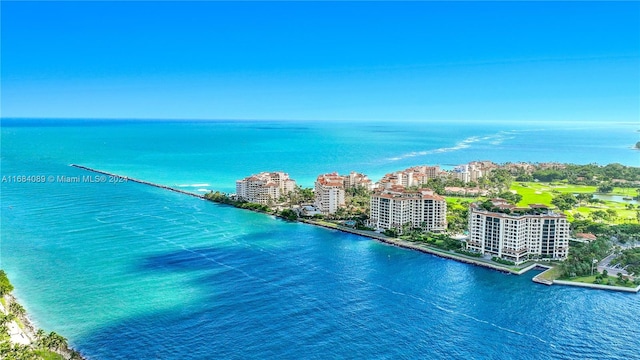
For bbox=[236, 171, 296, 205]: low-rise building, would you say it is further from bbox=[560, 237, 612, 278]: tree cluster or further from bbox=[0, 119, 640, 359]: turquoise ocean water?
bbox=[560, 237, 612, 278]: tree cluster

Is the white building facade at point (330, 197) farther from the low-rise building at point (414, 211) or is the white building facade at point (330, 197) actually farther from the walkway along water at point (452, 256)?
the low-rise building at point (414, 211)

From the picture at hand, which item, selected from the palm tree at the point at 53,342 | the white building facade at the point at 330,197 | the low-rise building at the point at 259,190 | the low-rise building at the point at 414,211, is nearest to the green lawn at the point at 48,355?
the palm tree at the point at 53,342

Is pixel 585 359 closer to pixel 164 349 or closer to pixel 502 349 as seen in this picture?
pixel 502 349

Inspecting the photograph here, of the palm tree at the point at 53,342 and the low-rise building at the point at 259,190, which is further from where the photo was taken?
the low-rise building at the point at 259,190

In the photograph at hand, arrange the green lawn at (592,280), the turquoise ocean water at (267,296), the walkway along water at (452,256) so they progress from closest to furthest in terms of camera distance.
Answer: the turquoise ocean water at (267,296) < the green lawn at (592,280) < the walkway along water at (452,256)

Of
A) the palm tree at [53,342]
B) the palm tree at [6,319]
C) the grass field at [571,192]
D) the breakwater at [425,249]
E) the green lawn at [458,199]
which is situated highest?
the palm tree at [6,319]

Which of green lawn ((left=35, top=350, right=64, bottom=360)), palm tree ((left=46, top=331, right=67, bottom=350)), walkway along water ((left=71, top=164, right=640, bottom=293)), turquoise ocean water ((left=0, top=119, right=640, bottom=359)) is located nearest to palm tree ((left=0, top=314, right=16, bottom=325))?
turquoise ocean water ((left=0, top=119, right=640, bottom=359))

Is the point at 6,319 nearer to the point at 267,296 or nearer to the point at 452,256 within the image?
the point at 267,296
